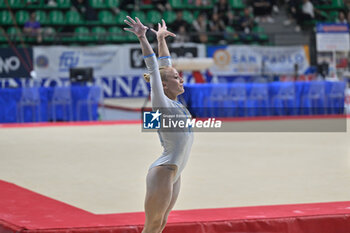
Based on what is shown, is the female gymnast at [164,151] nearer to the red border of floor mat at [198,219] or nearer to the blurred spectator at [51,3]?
the red border of floor mat at [198,219]

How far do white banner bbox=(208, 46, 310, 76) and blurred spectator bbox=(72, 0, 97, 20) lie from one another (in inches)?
151

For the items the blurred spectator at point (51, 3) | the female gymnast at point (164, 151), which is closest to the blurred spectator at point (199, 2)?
the blurred spectator at point (51, 3)

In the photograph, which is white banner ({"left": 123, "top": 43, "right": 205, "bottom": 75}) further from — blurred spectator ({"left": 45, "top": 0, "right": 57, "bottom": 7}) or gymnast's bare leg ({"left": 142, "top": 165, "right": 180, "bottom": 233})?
gymnast's bare leg ({"left": 142, "top": 165, "right": 180, "bottom": 233})

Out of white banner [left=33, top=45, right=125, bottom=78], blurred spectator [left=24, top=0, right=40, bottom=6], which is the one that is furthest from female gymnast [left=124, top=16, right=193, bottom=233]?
blurred spectator [left=24, top=0, right=40, bottom=6]

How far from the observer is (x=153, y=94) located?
130 inches

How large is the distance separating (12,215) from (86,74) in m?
9.43

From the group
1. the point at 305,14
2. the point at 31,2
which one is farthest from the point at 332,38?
the point at 31,2

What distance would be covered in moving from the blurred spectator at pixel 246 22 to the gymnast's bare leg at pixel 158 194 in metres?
15.8

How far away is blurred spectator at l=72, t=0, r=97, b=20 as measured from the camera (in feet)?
60.3

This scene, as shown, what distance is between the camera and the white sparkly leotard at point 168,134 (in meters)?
3.29

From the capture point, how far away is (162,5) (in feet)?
63.9

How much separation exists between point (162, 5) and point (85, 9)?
249cm

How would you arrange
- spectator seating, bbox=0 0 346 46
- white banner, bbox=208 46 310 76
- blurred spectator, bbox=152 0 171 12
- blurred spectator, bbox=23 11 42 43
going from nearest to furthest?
blurred spectator, bbox=23 11 42 43, white banner, bbox=208 46 310 76, spectator seating, bbox=0 0 346 46, blurred spectator, bbox=152 0 171 12

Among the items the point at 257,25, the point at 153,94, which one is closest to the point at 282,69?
the point at 257,25
